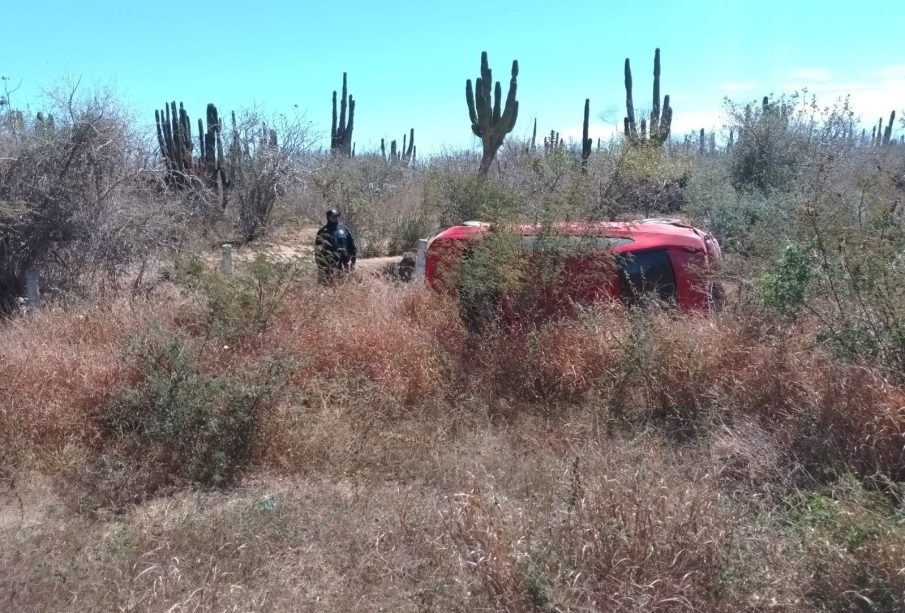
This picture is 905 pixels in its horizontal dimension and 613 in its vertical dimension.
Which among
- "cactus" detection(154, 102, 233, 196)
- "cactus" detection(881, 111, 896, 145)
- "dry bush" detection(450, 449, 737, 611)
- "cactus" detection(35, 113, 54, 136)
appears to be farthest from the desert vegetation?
"cactus" detection(881, 111, 896, 145)

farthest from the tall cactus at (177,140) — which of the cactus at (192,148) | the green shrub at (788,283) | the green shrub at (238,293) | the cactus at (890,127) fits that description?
the cactus at (890,127)

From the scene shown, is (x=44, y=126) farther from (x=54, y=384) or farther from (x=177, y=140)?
(x=177, y=140)

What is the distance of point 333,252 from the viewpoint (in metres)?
8.79

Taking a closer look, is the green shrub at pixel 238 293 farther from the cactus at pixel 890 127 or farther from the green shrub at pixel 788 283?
the cactus at pixel 890 127

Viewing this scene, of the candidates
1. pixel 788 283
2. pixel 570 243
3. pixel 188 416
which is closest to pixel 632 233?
pixel 570 243

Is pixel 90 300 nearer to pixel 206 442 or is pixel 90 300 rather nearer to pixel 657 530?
pixel 206 442

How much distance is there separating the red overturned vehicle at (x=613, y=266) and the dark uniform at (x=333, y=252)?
184 cm

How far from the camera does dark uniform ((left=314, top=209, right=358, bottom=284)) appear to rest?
8.13m

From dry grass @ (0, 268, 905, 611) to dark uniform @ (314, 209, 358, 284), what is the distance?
962 millimetres

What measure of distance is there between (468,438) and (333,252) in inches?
164

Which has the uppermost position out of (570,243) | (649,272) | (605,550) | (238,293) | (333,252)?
(570,243)

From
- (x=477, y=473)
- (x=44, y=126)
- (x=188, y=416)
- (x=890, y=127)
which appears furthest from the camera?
(x=890, y=127)

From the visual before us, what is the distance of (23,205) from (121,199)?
1.45 m

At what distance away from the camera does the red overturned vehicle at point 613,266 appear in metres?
6.51
